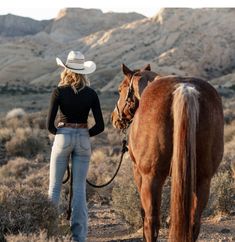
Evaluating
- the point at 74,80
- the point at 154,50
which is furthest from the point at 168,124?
the point at 154,50

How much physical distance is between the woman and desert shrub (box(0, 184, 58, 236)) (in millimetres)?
538

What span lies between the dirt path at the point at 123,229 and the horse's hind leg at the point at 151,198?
2170 millimetres

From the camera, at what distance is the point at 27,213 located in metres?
7.23

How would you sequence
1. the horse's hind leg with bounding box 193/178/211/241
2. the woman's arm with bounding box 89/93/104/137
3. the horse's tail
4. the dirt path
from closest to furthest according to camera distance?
the horse's tail, the horse's hind leg with bounding box 193/178/211/241, the woman's arm with bounding box 89/93/104/137, the dirt path

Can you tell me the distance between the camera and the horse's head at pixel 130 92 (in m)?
6.88

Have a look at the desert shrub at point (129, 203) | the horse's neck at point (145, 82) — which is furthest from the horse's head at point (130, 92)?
the desert shrub at point (129, 203)

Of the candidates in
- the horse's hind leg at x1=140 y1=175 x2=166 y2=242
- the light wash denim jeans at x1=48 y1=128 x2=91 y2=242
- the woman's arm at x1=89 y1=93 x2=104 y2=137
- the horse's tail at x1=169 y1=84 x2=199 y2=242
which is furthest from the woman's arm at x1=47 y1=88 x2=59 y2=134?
the horse's tail at x1=169 y1=84 x2=199 y2=242

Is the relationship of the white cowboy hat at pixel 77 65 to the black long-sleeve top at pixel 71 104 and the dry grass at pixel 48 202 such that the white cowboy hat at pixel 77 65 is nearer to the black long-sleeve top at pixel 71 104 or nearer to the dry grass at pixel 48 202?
the black long-sleeve top at pixel 71 104

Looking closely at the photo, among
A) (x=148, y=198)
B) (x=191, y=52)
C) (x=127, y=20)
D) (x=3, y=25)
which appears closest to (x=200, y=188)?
(x=148, y=198)

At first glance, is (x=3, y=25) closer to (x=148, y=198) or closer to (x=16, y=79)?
(x=16, y=79)

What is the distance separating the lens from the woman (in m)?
6.58

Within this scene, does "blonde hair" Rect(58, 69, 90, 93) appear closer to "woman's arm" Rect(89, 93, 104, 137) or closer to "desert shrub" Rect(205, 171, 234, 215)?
"woman's arm" Rect(89, 93, 104, 137)

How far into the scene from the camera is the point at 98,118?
6.84 metres

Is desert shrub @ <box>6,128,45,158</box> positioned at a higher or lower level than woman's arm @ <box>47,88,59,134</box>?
lower
